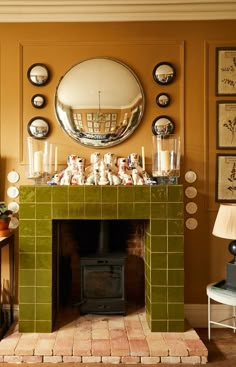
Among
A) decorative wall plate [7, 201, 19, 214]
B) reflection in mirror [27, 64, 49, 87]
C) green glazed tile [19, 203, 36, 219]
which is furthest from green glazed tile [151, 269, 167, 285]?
reflection in mirror [27, 64, 49, 87]

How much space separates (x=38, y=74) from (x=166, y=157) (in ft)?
4.58

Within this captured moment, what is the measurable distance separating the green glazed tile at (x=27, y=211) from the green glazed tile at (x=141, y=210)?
0.83 metres

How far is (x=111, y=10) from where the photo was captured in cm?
309

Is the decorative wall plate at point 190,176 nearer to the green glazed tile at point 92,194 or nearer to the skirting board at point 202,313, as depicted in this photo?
the green glazed tile at point 92,194

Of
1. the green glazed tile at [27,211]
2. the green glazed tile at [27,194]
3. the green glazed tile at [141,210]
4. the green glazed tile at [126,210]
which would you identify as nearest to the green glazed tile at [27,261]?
the green glazed tile at [27,211]

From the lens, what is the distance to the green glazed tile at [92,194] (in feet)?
9.02

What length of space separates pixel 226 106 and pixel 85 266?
1.94 m

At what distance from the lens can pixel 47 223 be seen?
2.76 meters

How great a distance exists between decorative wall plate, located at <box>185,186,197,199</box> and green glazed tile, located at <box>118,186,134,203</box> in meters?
0.64

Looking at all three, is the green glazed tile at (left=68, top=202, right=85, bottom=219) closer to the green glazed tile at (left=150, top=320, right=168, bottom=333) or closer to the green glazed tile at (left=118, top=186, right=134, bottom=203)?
the green glazed tile at (left=118, top=186, right=134, bottom=203)

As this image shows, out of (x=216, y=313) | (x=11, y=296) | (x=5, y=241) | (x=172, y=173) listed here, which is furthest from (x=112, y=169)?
(x=216, y=313)

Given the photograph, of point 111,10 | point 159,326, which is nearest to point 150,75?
point 111,10

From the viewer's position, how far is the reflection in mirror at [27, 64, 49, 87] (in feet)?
10.2

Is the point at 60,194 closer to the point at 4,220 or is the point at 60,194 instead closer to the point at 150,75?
the point at 4,220
